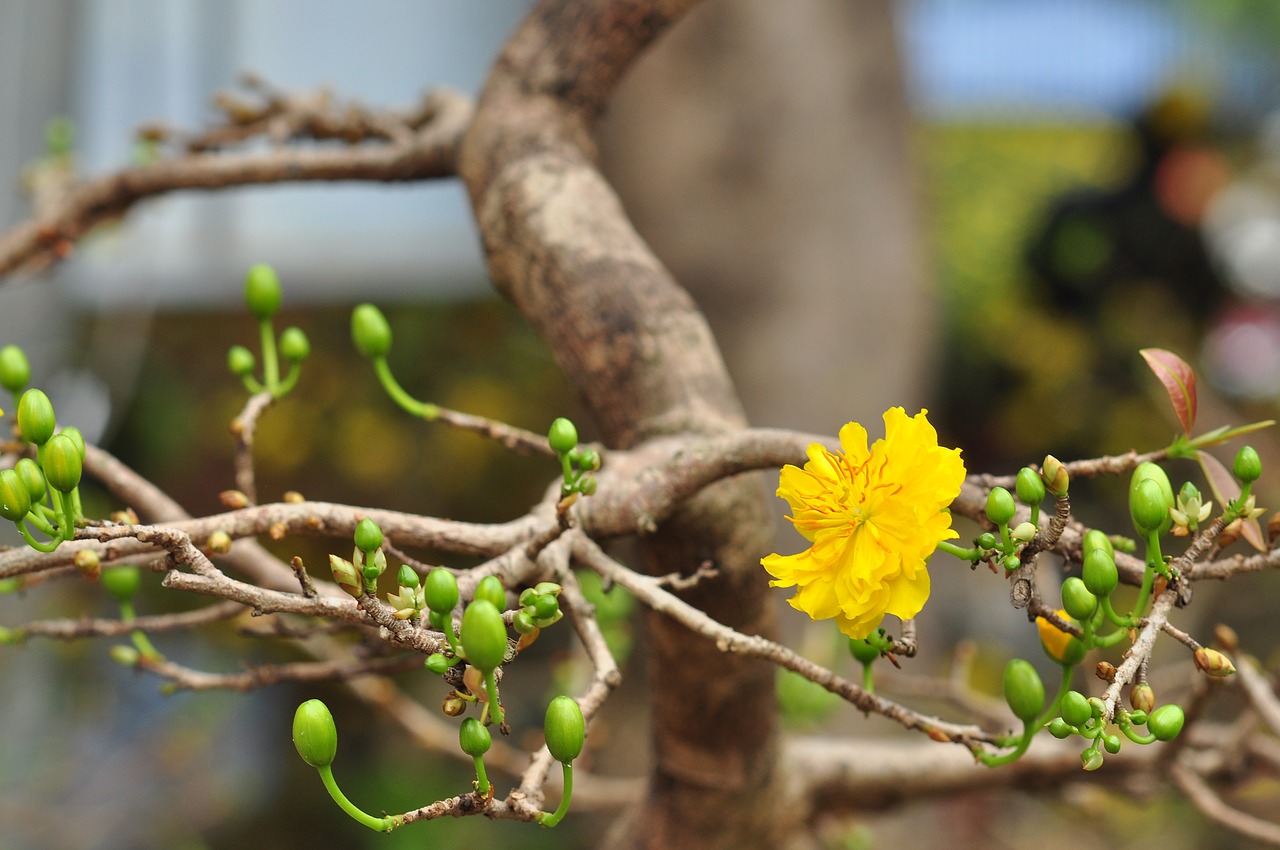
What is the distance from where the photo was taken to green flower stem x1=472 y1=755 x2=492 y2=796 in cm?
30

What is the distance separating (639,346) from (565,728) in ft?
0.77

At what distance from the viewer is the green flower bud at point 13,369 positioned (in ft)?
1.44

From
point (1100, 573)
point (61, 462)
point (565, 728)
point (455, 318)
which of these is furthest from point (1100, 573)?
point (455, 318)

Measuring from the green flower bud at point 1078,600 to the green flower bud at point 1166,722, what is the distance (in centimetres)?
3

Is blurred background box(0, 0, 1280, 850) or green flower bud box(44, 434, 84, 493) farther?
blurred background box(0, 0, 1280, 850)

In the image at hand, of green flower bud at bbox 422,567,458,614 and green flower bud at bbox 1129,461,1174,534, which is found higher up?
green flower bud at bbox 1129,461,1174,534

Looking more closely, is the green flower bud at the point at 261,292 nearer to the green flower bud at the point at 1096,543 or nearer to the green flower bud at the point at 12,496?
the green flower bud at the point at 12,496

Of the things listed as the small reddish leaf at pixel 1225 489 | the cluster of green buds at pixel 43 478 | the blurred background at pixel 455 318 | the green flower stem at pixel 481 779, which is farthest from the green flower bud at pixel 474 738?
the blurred background at pixel 455 318

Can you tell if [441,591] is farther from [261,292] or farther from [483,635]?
[261,292]

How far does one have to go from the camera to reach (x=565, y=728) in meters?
0.30

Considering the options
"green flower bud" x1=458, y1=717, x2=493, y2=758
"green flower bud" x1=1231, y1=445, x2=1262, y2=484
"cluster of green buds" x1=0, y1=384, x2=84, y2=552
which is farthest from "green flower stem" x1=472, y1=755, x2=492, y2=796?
"green flower bud" x1=1231, y1=445, x2=1262, y2=484

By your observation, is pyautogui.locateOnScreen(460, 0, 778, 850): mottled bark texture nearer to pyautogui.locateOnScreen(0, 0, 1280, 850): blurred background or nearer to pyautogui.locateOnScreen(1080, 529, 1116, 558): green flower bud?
pyautogui.locateOnScreen(1080, 529, 1116, 558): green flower bud

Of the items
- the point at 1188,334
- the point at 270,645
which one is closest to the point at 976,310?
the point at 1188,334

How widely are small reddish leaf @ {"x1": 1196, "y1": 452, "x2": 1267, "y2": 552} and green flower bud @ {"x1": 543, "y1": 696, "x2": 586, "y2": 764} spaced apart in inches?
8.0
